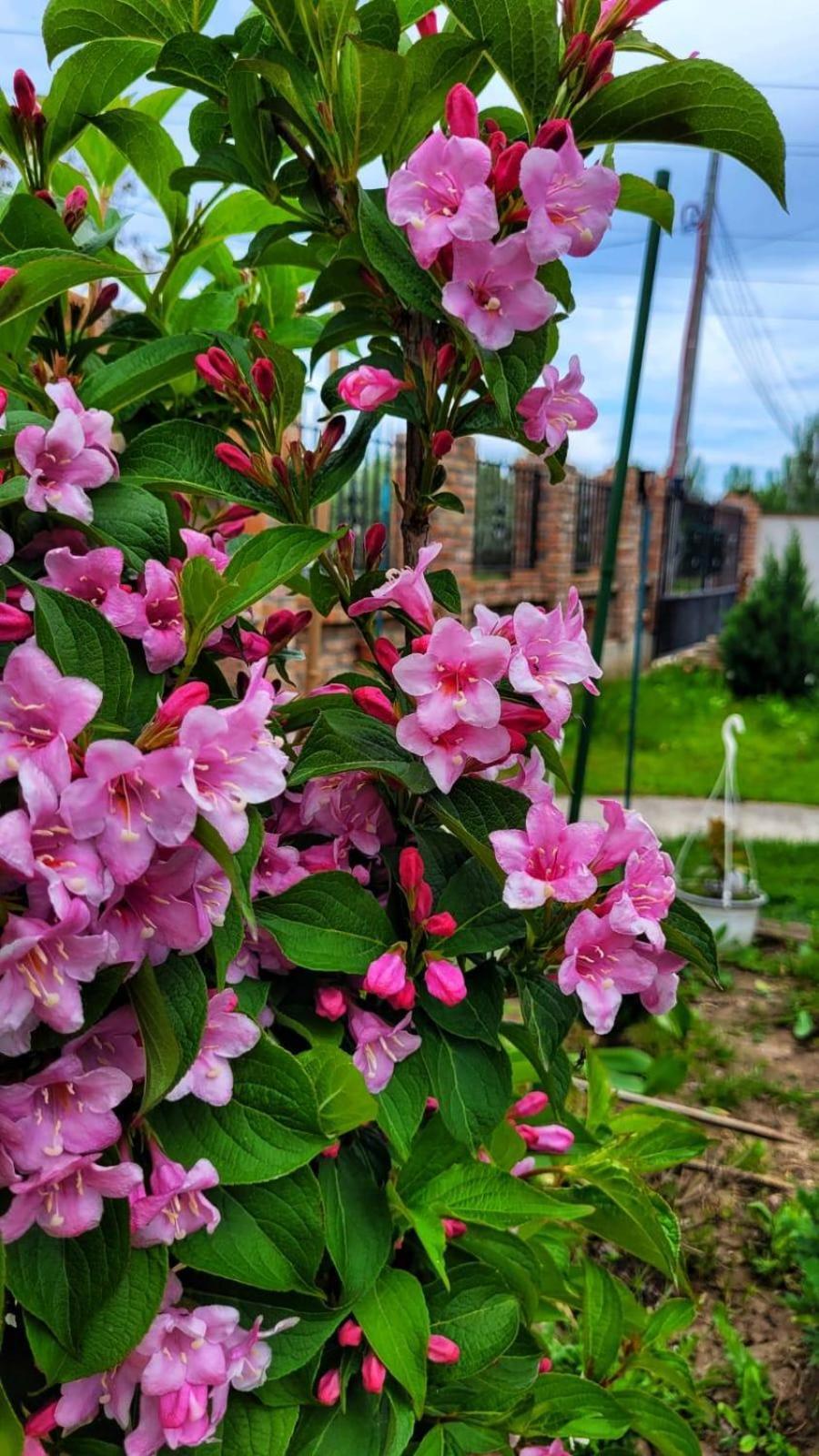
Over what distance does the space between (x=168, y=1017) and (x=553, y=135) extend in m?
0.51

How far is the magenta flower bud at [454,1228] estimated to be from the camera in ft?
3.09

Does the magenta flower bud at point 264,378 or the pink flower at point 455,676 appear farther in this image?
the magenta flower bud at point 264,378

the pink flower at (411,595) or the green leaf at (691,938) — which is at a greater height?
the pink flower at (411,595)

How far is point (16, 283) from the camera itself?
67 cm

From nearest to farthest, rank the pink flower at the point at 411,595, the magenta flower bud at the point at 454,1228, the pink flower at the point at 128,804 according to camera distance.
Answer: the pink flower at the point at 128,804 < the pink flower at the point at 411,595 < the magenta flower bud at the point at 454,1228

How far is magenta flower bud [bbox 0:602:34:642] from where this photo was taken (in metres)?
0.59

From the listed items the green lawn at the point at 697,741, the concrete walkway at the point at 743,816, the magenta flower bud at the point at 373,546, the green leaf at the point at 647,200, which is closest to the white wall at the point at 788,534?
the green lawn at the point at 697,741

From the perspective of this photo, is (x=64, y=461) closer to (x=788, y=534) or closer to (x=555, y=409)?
(x=555, y=409)

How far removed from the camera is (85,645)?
568mm

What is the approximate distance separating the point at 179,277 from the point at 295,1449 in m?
0.96

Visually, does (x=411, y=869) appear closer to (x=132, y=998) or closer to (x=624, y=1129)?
(x=132, y=998)

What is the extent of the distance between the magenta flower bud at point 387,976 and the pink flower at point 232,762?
0.18 metres

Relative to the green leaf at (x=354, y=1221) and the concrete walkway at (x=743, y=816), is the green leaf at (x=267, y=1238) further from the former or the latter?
the concrete walkway at (x=743, y=816)

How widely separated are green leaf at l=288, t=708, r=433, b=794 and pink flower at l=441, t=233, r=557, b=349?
23 cm
